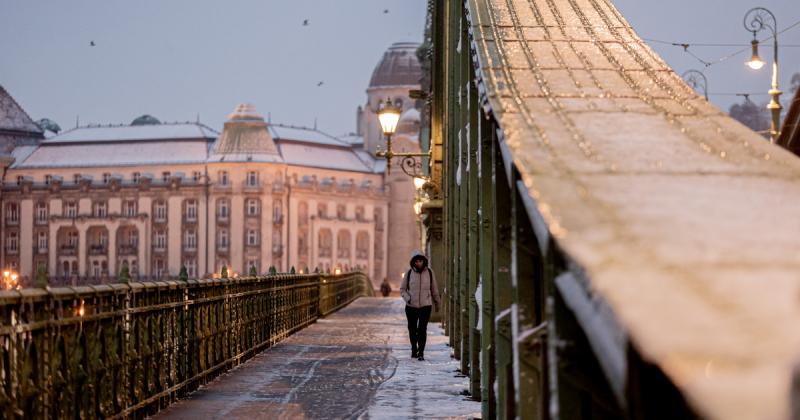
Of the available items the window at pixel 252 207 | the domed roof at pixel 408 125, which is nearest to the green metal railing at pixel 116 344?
the window at pixel 252 207

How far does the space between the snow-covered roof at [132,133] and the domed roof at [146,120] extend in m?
8.83

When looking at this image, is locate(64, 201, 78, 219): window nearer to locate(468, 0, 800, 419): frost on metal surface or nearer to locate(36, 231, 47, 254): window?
locate(36, 231, 47, 254): window

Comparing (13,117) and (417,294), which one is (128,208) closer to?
(13,117)

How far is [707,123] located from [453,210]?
13824 mm

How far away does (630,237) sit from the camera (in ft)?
14.8

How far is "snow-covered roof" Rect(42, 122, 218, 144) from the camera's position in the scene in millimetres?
144375

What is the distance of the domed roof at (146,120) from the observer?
158 metres

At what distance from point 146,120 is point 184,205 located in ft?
76.3

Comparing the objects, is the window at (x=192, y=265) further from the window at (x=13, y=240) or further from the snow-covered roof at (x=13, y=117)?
the snow-covered roof at (x=13, y=117)

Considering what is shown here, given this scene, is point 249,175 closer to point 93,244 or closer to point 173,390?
point 93,244

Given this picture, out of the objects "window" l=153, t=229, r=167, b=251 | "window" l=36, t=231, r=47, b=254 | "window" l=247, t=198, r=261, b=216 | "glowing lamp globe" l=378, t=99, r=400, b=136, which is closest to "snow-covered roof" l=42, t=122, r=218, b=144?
"window" l=36, t=231, r=47, b=254

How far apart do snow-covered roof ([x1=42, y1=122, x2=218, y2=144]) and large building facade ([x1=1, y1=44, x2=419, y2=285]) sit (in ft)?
0.60

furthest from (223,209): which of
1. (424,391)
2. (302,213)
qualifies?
(424,391)

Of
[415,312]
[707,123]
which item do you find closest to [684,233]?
[707,123]
